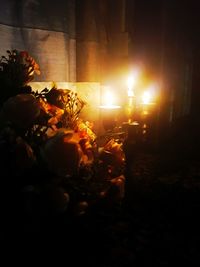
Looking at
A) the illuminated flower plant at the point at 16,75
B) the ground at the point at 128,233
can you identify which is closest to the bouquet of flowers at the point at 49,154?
the illuminated flower plant at the point at 16,75

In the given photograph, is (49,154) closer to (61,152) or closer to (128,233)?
(61,152)

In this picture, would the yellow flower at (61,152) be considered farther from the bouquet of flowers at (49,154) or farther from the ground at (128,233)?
the ground at (128,233)

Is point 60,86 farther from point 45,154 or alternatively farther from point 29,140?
point 45,154

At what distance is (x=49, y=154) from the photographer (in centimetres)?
154

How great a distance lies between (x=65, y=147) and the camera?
1.54m

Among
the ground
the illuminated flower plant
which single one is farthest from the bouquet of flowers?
the ground

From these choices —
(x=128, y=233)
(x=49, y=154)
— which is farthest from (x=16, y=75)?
(x=128, y=233)

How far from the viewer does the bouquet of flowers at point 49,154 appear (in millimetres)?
1535

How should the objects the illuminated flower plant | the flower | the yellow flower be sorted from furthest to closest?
the illuminated flower plant
the flower
the yellow flower

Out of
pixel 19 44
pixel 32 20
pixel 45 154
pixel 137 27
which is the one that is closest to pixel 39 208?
pixel 45 154

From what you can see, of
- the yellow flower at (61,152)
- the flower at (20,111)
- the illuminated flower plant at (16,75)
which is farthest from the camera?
the illuminated flower plant at (16,75)

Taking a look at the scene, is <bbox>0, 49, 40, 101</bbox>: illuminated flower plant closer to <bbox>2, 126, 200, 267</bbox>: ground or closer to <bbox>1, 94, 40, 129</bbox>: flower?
<bbox>1, 94, 40, 129</bbox>: flower

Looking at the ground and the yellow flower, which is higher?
the yellow flower

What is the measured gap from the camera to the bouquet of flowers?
1.54m
